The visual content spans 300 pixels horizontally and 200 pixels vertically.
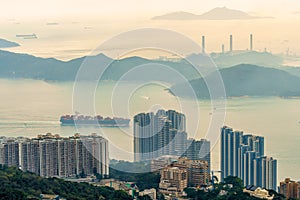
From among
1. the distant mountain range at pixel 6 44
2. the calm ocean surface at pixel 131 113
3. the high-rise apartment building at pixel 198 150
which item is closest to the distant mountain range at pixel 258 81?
the calm ocean surface at pixel 131 113

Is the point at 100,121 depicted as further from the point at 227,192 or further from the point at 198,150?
the point at 227,192

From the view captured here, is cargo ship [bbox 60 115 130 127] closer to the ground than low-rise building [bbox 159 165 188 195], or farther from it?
farther from it

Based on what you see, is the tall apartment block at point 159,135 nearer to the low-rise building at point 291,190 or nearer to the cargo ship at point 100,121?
the cargo ship at point 100,121

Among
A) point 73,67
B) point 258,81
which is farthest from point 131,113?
point 258,81

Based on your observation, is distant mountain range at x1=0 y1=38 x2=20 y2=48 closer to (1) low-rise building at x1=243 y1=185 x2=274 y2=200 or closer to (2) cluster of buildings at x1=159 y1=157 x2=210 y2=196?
(2) cluster of buildings at x1=159 y1=157 x2=210 y2=196

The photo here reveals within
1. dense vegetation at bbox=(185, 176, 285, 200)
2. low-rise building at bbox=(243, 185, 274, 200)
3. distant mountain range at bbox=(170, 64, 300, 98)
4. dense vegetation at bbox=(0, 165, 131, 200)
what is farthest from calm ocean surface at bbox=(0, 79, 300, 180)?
low-rise building at bbox=(243, 185, 274, 200)
